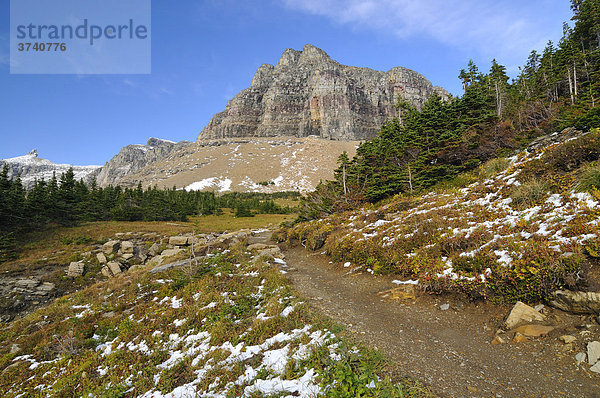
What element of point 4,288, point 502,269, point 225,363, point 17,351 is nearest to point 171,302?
point 17,351

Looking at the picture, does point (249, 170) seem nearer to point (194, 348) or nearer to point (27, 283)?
point (27, 283)

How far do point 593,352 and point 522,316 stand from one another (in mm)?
1340

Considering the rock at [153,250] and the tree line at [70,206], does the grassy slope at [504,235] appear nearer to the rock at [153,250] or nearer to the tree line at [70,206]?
the rock at [153,250]

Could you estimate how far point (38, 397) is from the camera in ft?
21.9

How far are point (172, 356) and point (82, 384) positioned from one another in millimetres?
2390

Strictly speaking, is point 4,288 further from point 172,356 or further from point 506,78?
point 506,78

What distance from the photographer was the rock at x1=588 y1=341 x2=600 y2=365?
13.8 feet

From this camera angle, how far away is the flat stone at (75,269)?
21653 mm

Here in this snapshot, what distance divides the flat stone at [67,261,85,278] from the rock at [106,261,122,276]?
6.32ft

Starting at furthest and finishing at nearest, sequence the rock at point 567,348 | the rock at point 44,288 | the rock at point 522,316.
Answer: the rock at point 44,288, the rock at point 522,316, the rock at point 567,348

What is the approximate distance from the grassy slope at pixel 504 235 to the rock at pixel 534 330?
3.72 ft

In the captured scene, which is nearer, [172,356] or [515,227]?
[172,356]

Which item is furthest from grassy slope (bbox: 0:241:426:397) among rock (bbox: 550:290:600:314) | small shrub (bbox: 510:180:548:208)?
small shrub (bbox: 510:180:548:208)

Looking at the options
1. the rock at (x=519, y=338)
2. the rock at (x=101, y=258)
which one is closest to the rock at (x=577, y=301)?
the rock at (x=519, y=338)
